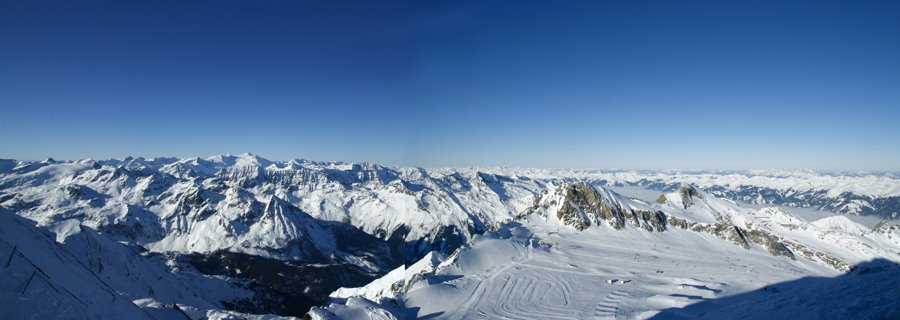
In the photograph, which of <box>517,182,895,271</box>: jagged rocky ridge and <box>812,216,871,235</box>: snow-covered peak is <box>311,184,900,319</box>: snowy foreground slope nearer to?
<box>517,182,895,271</box>: jagged rocky ridge

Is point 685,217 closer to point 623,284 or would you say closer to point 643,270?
point 643,270

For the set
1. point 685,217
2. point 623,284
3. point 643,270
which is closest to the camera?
point 623,284

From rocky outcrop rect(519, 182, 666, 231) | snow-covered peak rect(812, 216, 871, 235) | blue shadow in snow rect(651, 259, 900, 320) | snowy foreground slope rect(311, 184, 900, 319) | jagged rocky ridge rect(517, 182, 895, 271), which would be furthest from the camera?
snow-covered peak rect(812, 216, 871, 235)

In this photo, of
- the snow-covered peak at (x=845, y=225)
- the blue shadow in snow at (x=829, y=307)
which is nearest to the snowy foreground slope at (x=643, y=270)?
the blue shadow in snow at (x=829, y=307)

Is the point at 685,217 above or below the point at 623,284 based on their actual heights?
above

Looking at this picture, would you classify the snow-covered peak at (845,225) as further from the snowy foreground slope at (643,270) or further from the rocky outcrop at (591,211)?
the rocky outcrop at (591,211)

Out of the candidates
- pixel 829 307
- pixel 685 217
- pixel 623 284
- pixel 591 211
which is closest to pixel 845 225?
pixel 685 217

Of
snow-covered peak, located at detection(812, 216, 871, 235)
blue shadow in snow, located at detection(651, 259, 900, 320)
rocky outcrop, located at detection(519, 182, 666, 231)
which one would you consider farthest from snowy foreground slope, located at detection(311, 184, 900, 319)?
snow-covered peak, located at detection(812, 216, 871, 235)

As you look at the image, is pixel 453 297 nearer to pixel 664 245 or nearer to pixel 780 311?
pixel 780 311

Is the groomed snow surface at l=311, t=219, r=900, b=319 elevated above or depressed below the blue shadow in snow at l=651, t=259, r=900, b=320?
below

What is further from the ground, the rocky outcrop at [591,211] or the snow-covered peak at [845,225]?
the rocky outcrop at [591,211]

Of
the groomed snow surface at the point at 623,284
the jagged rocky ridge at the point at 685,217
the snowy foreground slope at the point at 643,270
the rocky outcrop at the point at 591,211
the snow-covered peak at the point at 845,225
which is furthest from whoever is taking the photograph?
the snow-covered peak at the point at 845,225
